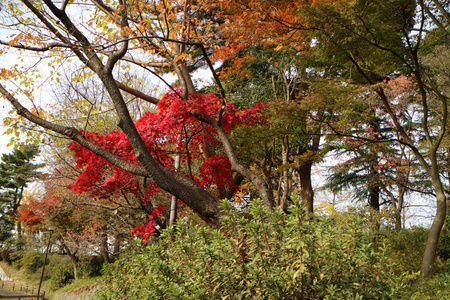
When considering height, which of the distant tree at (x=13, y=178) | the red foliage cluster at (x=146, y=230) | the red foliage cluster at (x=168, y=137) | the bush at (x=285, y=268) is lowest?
the bush at (x=285, y=268)

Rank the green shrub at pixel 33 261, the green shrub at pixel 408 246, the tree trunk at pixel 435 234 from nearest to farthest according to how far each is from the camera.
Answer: the tree trunk at pixel 435 234, the green shrub at pixel 408 246, the green shrub at pixel 33 261

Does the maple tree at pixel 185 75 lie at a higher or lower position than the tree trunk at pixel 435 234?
higher

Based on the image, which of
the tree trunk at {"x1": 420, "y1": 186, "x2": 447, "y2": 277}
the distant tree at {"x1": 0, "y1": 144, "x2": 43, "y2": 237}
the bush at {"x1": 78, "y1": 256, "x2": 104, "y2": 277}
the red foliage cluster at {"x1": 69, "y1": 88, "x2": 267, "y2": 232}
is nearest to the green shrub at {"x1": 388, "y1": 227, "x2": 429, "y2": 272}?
the tree trunk at {"x1": 420, "y1": 186, "x2": 447, "y2": 277}

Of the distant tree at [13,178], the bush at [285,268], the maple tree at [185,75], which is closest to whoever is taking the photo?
the bush at [285,268]

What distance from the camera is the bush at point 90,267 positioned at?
15844mm

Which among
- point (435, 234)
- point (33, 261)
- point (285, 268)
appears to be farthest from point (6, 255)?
point (285, 268)

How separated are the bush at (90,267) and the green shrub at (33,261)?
18.6ft

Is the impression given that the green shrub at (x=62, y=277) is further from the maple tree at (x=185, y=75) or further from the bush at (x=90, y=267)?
the maple tree at (x=185, y=75)

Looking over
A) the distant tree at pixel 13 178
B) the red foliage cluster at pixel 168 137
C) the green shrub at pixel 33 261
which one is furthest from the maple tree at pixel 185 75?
the distant tree at pixel 13 178

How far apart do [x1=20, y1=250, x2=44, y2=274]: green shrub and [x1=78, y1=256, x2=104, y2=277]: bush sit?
566cm

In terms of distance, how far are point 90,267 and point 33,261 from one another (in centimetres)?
689

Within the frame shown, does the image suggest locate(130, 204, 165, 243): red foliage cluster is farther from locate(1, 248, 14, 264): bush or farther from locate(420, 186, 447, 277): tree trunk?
locate(1, 248, 14, 264): bush

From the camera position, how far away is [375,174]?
1335cm

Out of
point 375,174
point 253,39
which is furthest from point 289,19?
point 375,174
